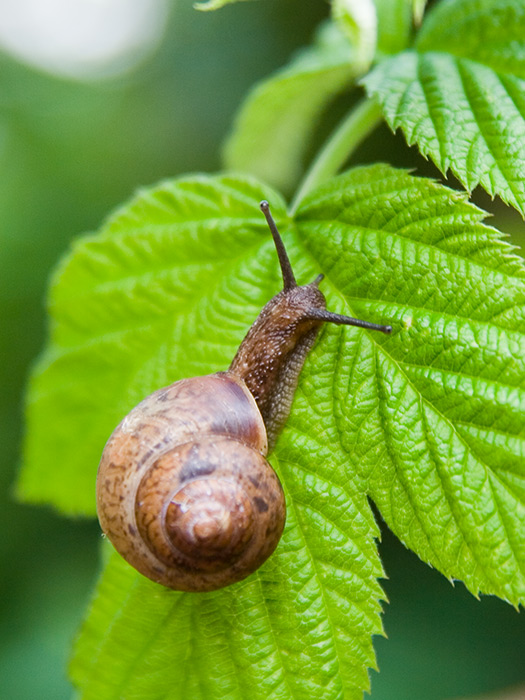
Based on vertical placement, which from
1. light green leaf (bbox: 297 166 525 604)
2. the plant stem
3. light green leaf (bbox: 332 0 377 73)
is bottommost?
light green leaf (bbox: 297 166 525 604)

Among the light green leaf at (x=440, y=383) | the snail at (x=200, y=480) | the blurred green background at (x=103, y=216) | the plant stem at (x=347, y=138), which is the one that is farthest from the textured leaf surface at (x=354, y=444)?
the blurred green background at (x=103, y=216)

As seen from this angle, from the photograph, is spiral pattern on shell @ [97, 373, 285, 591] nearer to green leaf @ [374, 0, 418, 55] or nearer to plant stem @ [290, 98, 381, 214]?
plant stem @ [290, 98, 381, 214]

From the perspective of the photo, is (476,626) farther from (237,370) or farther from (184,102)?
(184,102)

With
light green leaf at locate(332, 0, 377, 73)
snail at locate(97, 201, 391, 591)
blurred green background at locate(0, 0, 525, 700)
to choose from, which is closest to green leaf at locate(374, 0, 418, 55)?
light green leaf at locate(332, 0, 377, 73)

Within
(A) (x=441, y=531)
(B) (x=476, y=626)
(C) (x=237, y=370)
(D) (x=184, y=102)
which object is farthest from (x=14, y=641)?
(D) (x=184, y=102)

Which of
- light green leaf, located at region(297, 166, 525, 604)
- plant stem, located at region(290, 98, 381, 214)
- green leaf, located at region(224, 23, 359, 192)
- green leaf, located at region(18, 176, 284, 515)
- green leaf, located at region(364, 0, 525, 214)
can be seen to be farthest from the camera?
green leaf, located at region(224, 23, 359, 192)

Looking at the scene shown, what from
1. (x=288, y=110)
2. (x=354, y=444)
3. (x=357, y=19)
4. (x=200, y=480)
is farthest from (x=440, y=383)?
(x=288, y=110)
